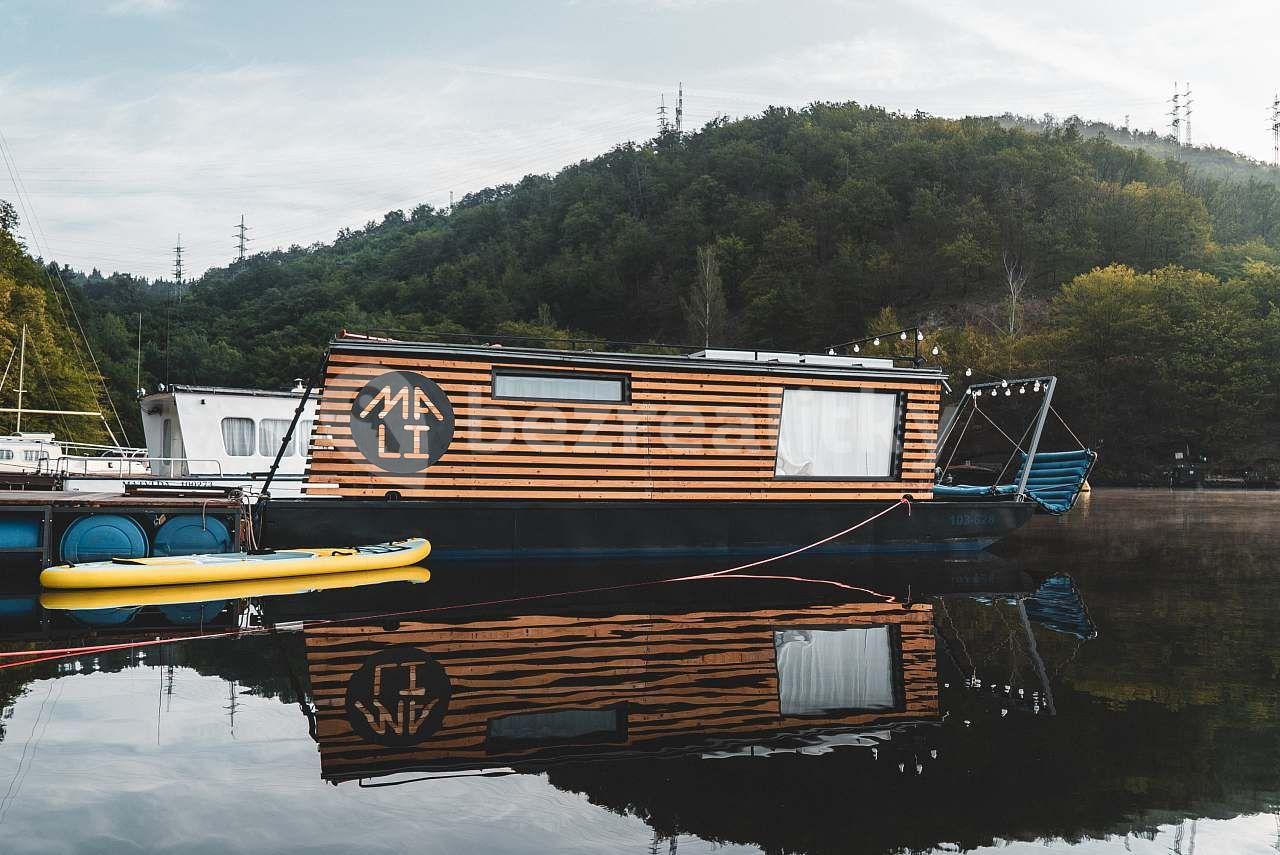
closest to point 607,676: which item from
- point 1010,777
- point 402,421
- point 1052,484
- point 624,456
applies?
point 1010,777

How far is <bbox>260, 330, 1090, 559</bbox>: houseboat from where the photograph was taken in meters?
15.7

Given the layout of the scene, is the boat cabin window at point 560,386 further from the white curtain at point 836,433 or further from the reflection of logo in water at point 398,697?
the reflection of logo in water at point 398,697

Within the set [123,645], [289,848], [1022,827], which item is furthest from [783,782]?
[123,645]

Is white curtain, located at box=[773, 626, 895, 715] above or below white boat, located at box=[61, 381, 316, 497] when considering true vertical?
below

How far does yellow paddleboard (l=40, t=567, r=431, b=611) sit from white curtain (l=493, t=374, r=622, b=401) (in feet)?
11.4

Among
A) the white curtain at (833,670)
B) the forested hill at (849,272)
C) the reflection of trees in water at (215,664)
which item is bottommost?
the reflection of trees in water at (215,664)

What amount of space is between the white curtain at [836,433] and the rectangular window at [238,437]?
11.0m

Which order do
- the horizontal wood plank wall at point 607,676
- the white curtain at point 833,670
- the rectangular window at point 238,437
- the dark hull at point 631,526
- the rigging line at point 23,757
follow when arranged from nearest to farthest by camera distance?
the rigging line at point 23,757, the horizontal wood plank wall at point 607,676, the white curtain at point 833,670, the dark hull at point 631,526, the rectangular window at point 238,437

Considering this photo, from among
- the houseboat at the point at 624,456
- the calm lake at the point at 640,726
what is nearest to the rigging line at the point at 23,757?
the calm lake at the point at 640,726

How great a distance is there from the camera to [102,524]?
14.2 metres

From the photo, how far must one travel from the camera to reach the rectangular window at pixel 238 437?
66.9ft

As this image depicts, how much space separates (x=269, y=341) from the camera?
9100cm

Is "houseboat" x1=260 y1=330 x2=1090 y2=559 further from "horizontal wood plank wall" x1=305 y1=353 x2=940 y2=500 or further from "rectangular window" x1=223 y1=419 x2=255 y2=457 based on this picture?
"rectangular window" x1=223 y1=419 x2=255 y2=457

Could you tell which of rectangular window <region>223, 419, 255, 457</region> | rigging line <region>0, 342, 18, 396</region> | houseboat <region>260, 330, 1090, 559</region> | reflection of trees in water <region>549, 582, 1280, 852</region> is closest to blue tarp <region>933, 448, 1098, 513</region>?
houseboat <region>260, 330, 1090, 559</region>
